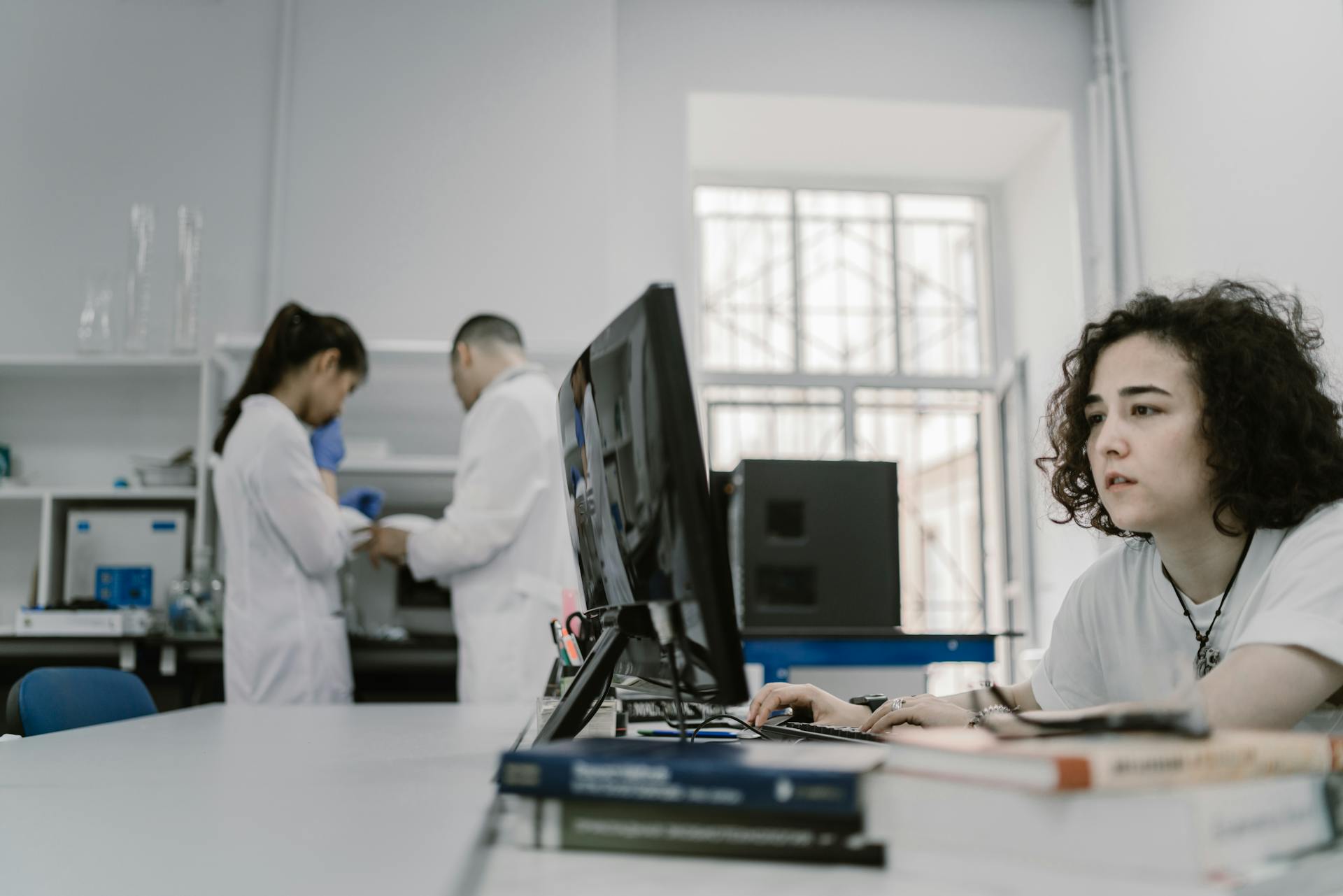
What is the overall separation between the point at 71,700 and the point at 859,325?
151 inches

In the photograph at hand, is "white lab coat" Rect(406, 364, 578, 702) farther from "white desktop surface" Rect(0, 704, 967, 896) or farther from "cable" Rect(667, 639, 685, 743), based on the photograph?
"cable" Rect(667, 639, 685, 743)

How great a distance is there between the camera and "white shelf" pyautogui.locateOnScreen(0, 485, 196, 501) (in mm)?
3311

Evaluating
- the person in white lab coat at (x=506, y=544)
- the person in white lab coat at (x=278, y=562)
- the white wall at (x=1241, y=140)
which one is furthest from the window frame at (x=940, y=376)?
the person in white lab coat at (x=278, y=562)

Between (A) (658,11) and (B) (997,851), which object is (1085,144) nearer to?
(A) (658,11)

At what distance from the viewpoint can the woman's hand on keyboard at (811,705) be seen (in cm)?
120

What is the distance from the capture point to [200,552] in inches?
128

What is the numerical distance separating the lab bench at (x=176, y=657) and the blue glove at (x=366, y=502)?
420mm

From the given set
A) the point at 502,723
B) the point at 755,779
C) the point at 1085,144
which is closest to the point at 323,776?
the point at 755,779

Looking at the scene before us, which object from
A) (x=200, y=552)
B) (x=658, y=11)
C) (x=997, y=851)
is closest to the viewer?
(x=997, y=851)

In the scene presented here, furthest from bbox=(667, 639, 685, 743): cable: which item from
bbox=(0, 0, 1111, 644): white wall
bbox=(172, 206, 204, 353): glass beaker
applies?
bbox=(172, 206, 204, 353): glass beaker

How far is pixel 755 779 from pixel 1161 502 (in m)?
0.77

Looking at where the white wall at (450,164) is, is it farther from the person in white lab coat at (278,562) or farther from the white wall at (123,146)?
the person in white lab coat at (278,562)

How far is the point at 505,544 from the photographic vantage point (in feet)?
8.46

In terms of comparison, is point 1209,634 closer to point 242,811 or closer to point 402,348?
point 242,811
